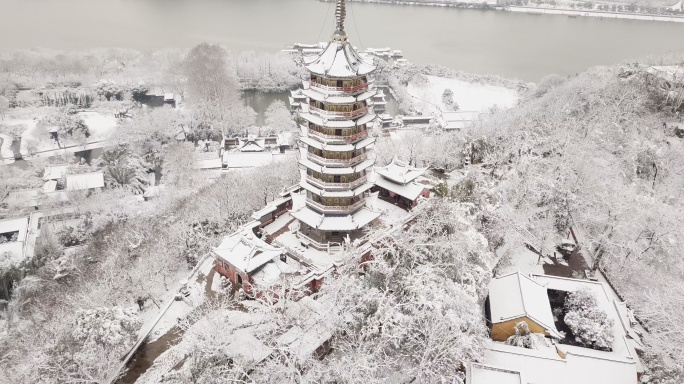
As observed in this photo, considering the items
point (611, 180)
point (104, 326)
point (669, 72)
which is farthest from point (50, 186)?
point (669, 72)

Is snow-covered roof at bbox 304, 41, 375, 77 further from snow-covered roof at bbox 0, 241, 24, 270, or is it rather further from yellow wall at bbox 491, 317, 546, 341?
snow-covered roof at bbox 0, 241, 24, 270

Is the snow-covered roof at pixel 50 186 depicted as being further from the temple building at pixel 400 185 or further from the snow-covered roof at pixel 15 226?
the temple building at pixel 400 185

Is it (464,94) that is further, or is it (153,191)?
(464,94)

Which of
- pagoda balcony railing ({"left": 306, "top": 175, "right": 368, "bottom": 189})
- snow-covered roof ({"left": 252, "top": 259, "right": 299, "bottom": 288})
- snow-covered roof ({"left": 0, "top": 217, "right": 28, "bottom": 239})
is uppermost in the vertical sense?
pagoda balcony railing ({"left": 306, "top": 175, "right": 368, "bottom": 189})

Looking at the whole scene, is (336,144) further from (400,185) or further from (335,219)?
(400,185)

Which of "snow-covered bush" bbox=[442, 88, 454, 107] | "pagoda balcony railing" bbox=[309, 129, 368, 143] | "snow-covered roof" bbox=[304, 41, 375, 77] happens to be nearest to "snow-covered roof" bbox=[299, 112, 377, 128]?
"pagoda balcony railing" bbox=[309, 129, 368, 143]

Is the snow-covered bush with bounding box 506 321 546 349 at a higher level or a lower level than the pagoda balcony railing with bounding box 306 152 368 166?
lower

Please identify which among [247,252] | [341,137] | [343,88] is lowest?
[247,252]
